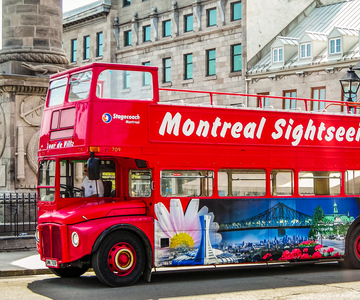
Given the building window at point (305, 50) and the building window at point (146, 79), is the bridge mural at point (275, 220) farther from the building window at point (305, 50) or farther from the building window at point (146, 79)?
the building window at point (305, 50)

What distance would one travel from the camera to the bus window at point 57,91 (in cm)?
1395

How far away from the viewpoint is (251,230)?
14609 millimetres

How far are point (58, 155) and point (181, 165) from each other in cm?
222

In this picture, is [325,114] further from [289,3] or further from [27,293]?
[289,3]

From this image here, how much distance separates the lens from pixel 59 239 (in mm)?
13062

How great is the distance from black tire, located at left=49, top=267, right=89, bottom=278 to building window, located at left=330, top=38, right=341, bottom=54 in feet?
105

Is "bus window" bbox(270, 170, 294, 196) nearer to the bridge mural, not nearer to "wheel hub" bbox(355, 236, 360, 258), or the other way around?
the bridge mural

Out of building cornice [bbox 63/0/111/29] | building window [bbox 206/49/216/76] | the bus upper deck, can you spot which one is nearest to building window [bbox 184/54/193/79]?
building window [bbox 206/49/216/76]

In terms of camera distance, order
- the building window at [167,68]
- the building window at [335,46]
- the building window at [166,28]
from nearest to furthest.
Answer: the building window at [335,46]
the building window at [167,68]
the building window at [166,28]

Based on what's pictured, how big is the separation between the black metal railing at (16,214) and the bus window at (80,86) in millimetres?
6068

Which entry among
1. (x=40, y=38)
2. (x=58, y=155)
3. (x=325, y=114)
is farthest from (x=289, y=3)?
(x=58, y=155)

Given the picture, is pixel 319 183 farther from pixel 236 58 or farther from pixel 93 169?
pixel 236 58

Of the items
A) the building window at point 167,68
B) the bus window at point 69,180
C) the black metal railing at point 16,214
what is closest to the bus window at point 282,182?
the bus window at point 69,180

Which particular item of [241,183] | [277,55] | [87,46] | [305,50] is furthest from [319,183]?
[87,46]
